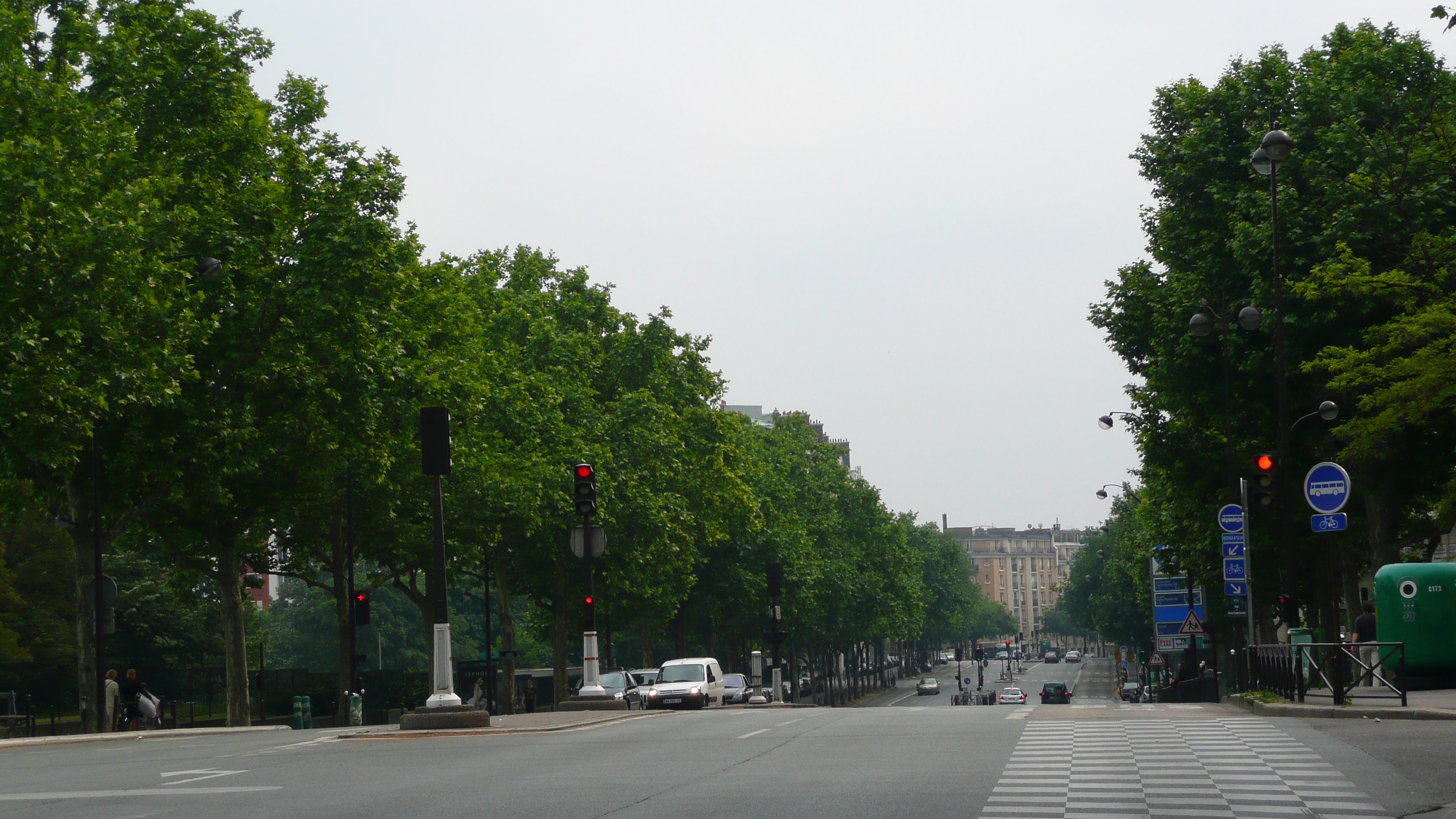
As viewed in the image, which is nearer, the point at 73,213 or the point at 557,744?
the point at 557,744

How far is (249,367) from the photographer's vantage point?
34.3 meters

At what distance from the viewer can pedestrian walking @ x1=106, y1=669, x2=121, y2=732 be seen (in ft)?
116

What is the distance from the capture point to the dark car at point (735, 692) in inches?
1961

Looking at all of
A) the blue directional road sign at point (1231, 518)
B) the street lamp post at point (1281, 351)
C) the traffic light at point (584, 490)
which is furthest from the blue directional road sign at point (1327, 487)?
the traffic light at point (584, 490)

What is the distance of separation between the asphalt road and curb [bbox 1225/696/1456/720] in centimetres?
41

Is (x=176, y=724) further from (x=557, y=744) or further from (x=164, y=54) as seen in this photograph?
(x=557, y=744)

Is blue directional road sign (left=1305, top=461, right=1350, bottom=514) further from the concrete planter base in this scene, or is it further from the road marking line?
the road marking line

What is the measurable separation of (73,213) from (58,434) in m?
4.08

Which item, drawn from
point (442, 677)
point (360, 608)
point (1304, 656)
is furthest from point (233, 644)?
point (1304, 656)

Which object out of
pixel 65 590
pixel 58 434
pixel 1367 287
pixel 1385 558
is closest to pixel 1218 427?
pixel 1385 558

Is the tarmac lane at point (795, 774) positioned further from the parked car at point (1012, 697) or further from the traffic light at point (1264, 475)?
the parked car at point (1012, 697)

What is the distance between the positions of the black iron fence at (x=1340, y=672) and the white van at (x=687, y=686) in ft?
55.1

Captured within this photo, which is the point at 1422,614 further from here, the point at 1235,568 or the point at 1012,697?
the point at 1012,697

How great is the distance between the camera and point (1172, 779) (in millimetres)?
12391
